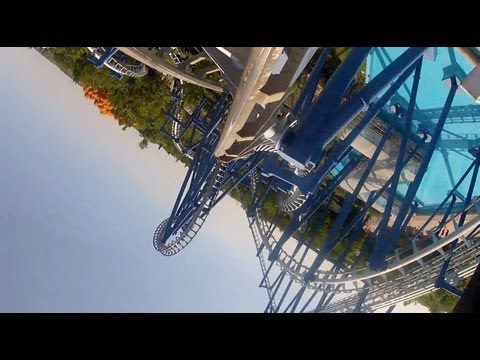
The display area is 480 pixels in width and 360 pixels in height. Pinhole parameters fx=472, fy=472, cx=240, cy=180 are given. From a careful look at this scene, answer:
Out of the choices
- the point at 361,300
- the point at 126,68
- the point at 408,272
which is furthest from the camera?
the point at 126,68

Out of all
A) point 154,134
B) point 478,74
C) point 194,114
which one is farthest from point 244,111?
point 154,134

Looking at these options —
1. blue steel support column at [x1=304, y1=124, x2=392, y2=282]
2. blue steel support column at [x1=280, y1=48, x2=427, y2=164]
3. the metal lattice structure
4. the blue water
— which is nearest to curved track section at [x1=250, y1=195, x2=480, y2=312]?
the metal lattice structure

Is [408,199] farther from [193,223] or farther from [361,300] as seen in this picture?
[193,223]

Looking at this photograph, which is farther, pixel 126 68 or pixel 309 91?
pixel 126 68

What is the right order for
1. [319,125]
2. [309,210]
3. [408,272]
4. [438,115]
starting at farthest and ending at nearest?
[309,210]
[438,115]
[408,272]
[319,125]

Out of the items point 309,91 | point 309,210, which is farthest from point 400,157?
point 309,210

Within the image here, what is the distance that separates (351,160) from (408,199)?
14.5ft

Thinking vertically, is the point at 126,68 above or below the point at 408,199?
above

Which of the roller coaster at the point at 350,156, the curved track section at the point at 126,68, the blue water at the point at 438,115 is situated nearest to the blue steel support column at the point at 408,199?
the roller coaster at the point at 350,156

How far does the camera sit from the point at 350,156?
1747cm

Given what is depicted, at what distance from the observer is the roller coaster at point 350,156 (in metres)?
9.77

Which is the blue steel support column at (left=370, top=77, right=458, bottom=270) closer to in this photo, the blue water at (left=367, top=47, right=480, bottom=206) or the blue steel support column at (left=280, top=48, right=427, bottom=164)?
the blue water at (left=367, top=47, right=480, bottom=206)

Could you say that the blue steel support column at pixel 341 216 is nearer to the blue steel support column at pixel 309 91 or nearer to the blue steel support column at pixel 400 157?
the blue steel support column at pixel 400 157

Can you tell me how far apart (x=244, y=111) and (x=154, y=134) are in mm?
12824
